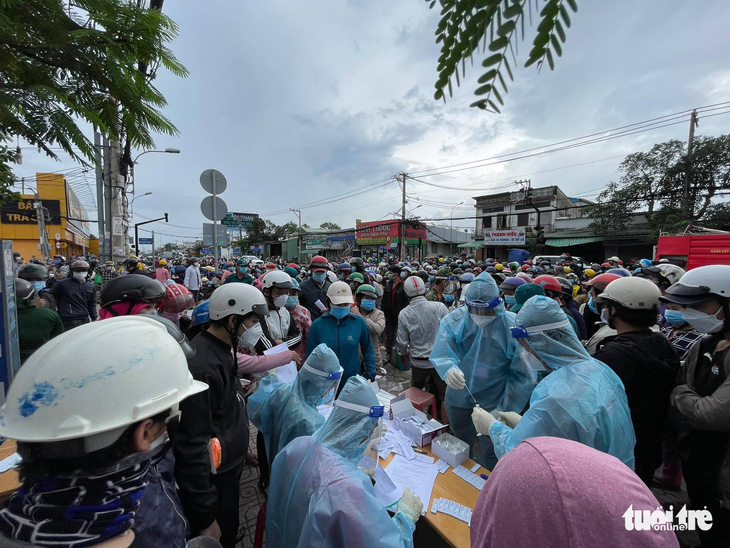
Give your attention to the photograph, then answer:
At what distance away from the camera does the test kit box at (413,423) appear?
2377 mm

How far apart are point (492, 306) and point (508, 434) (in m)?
1.21

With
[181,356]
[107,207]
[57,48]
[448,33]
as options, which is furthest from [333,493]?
[107,207]

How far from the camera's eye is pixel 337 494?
1.33 m

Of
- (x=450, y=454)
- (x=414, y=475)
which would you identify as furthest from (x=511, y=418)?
(x=414, y=475)

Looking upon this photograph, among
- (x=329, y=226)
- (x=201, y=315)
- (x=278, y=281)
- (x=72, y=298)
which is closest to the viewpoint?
(x=201, y=315)

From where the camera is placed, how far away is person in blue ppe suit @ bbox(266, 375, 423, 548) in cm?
129

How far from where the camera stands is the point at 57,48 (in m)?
1.37

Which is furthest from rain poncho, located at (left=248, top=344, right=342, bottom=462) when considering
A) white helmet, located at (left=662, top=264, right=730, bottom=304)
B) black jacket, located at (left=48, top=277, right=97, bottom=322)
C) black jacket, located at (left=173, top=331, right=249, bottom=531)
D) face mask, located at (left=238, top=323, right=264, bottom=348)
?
black jacket, located at (left=48, top=277, right=97, bottom=322)

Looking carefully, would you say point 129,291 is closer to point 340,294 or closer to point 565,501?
point 340,294

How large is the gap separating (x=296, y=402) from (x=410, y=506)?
0.96m

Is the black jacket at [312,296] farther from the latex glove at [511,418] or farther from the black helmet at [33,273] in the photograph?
the black helmet at [33,273]

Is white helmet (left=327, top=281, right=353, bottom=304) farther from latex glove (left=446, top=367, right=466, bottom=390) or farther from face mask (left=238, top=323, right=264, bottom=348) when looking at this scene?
latex glove (left=446, top=367, right=466, bottom=390)

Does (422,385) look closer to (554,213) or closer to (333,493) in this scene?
(333,493)

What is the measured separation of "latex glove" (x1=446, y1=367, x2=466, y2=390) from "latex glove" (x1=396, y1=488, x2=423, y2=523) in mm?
1097
